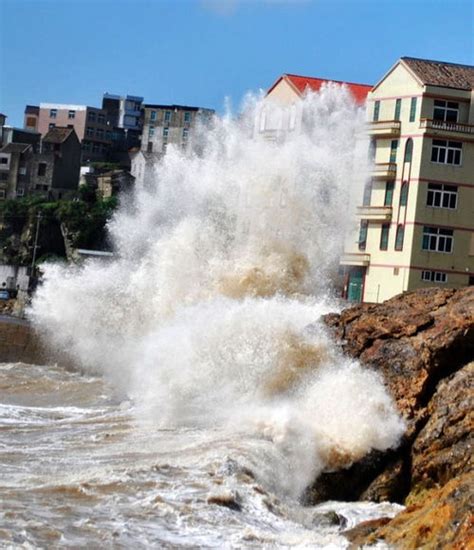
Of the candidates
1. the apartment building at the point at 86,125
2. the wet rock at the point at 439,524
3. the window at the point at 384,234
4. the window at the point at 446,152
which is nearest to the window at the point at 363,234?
the window at the point at 384,234

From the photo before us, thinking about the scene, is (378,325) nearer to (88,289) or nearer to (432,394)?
(432,394)

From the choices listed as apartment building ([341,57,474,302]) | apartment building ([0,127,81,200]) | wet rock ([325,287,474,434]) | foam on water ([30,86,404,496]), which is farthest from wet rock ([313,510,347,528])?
apartment building ([0,127,81,200])

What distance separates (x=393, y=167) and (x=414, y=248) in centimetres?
302

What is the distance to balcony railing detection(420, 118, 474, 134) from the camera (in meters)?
40.8

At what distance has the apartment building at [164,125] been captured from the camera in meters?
101

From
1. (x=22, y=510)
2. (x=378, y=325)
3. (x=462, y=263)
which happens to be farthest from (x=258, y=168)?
(x=22, y=510)

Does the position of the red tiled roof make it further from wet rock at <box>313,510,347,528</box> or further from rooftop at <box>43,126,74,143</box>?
rooftop at <box>43,126,74,143</box>

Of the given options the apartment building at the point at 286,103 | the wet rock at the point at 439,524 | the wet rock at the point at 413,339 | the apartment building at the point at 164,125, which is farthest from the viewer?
the apartment building at the point at 164,125

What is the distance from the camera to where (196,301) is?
29.2m

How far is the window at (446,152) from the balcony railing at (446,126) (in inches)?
16.4

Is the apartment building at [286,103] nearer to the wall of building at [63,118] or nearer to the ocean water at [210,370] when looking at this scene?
the ocean water at [210,370]

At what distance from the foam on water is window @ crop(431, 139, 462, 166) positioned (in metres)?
2.52

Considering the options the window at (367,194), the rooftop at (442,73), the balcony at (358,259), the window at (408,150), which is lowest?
the balcony at (358,259)

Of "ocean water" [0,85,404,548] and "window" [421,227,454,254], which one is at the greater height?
"window" [421,227,454,254]
